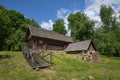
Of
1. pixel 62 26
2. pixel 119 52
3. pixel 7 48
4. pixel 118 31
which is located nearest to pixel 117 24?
pixel 118 31

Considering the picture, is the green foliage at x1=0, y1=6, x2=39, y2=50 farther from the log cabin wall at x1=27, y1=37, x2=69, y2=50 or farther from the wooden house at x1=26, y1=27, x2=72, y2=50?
the log cabin wall at x1=27, y1=37, x2=69, y2=50

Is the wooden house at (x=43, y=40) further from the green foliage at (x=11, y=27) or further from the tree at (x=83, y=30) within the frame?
the tree at (x=83, y=30)

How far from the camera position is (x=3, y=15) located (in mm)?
24438

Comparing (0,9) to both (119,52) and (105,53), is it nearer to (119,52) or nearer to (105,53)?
(105,53)

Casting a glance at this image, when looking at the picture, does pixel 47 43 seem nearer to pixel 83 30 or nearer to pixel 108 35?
pixel 83 30

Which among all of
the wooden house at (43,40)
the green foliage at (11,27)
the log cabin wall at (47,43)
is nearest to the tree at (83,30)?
the log cabin wall at (47,43)

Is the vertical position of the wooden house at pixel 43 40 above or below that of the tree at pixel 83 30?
below

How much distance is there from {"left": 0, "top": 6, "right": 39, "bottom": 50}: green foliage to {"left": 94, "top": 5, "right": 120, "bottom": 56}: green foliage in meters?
27.4

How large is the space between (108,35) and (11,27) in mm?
32488

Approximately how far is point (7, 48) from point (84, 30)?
31439 millimetres

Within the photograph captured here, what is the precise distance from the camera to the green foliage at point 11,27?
2450cm

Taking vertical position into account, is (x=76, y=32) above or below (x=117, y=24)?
below

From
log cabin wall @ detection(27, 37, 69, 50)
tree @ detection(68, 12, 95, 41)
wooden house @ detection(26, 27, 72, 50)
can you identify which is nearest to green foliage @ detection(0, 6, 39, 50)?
wooden house @ detection(26, 27, 72, 50)

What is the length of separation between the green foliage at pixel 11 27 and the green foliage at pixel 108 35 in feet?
89.8
